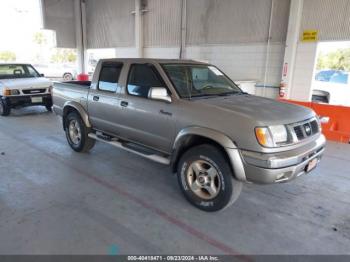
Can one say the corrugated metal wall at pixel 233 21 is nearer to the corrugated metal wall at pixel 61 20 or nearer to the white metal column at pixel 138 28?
the white metal column at pixel 138 28

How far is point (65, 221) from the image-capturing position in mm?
2926

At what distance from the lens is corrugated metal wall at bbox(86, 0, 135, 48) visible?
581 inches

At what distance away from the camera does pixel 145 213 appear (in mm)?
3123

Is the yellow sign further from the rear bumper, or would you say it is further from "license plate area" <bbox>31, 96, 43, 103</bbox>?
"license plate area" <bbox>31, 96, 43, 103</bbox>

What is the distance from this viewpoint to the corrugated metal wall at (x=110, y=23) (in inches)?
581

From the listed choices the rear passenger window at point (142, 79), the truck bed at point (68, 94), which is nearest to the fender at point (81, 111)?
the truck bed at point (68, 94)

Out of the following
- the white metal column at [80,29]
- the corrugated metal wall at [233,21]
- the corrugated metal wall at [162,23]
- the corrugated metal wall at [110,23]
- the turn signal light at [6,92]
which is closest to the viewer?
the turn signal light at [6,92]

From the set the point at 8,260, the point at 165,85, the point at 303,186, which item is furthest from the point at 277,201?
the point at 8,260

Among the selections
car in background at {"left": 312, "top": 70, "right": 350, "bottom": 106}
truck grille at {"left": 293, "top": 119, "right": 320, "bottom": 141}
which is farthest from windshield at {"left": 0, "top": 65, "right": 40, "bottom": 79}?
car in background at {"left": 312, "top": 70, "right": 350, "bottom": 106}

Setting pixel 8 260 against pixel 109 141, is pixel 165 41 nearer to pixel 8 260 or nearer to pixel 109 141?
pixel 109 141

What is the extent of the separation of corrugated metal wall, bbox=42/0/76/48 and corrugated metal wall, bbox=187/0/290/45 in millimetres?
9718

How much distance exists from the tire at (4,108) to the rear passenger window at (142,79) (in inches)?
245

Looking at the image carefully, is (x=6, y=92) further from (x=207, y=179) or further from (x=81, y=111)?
(x=207, y=179)

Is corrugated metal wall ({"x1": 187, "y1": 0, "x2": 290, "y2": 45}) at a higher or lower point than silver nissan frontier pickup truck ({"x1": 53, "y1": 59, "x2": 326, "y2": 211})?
higher
